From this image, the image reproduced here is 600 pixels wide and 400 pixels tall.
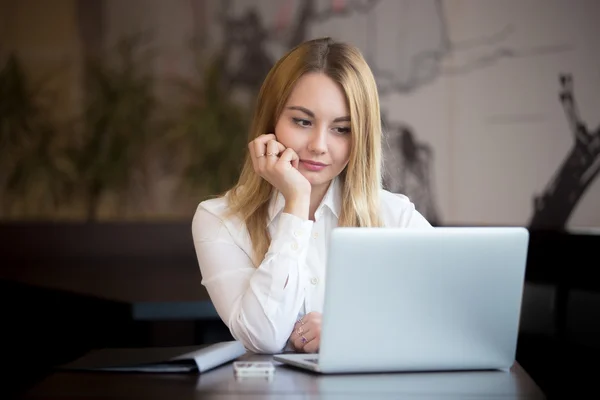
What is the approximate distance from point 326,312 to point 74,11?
477 centimetres

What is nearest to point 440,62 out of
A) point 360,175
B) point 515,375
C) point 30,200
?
point 30,200

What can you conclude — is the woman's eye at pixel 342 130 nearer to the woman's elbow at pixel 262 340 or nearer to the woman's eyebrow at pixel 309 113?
the woman's eyebrow at pixel 309 113

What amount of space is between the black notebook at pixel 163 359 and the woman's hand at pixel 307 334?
231 mm

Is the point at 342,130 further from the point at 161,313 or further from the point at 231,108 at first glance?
the point at 231,108

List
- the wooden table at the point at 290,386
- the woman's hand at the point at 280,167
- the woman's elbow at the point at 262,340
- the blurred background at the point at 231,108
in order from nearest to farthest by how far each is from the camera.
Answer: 1. the wooden table at the point at 290,386
2. the woman's elbow at the point at 262,340
3. the woman's hand at the point at 280,167
4. the blurred background at the point at 231,108

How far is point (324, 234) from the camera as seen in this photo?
2.52 m

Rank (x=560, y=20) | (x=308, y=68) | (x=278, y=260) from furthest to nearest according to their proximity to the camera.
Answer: (x=560, y=20)
(x=308, y=68)
(x=278, y=260)

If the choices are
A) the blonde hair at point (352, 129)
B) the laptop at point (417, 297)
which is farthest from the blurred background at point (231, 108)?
the laptop at point (417, 297)

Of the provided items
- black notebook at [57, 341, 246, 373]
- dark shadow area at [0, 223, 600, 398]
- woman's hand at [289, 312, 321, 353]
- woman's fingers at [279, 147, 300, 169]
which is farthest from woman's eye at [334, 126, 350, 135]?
dark shadow area at [0, 223, 600, 398]

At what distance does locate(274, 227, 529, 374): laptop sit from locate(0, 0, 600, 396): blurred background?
159 inches

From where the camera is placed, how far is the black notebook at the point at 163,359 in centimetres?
189

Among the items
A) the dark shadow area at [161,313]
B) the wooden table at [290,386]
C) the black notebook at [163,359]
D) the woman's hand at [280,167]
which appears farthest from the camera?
the dark shadow area at [161,313]

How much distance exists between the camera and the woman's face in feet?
7.84

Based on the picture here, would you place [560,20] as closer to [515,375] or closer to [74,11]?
[74,11]
